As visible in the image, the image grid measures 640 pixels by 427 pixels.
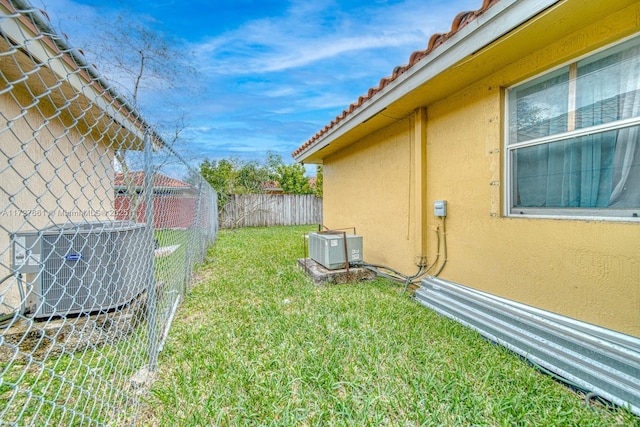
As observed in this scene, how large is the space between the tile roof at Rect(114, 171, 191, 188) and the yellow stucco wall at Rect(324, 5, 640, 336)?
337 centimetres

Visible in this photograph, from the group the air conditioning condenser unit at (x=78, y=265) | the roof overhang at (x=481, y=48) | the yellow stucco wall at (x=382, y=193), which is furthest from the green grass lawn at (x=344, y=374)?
the roof overhang at (x=481, y=48)

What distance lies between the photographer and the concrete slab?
453cm

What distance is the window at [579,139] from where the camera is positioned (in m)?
2.22

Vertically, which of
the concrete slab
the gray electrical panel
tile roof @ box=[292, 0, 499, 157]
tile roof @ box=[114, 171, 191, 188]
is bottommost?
the concrete slab

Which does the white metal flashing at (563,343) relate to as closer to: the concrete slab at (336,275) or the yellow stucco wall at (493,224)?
the yellow stucco wall at (493,224)

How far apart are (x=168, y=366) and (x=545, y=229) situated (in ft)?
11.6

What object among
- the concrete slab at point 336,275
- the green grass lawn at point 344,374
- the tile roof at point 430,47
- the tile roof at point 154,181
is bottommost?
the green grass lawn at point 344,374

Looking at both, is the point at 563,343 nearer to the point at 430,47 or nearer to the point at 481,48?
the point at 481,48

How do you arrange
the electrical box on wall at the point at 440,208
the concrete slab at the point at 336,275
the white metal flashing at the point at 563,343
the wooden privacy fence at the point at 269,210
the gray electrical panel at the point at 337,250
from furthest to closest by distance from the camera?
the wooden privacy fence at the point at 269,210, the gray electrical panel at the point at 337,250, the concrete slab at the point at 336,275, the electrical box on wall at the point at 440,208, the white metal flashing at the point at 563,343

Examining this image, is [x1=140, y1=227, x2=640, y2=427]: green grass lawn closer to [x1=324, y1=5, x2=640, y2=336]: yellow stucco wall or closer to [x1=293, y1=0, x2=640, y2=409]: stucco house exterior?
[x1=293, y1=0, x2=640, y2=409]: stucco house exterior

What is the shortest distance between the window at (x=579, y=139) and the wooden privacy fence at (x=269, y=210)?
12.8 meters

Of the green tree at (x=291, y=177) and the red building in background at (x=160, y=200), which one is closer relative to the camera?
the red building in background at (x=160, y=200)

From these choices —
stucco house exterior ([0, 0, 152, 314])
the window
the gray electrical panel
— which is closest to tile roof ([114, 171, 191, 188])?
stucco house exterior ([0, 0, 152, 314])

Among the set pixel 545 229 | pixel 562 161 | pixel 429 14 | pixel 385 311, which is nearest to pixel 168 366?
pixel 385 311
